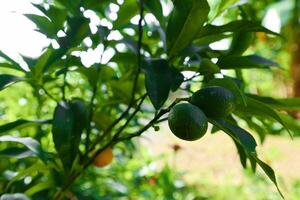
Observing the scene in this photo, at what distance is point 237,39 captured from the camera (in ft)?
2.55

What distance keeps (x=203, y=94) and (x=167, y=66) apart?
0.10m

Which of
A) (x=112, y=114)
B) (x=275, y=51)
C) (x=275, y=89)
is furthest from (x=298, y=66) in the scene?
(x=112, y=114)

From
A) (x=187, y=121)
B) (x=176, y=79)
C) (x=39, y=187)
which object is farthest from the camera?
(x=39, y=187)

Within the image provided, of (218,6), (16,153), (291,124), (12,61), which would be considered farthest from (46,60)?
(291,124)

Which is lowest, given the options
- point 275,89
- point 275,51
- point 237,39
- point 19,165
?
point 275,89

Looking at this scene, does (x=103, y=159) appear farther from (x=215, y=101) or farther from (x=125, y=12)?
(x=215, y=101)

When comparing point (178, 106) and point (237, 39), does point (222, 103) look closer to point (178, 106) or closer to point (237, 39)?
point (178, 106)

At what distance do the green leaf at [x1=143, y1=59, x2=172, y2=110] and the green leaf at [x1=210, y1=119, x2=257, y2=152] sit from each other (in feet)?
0.22

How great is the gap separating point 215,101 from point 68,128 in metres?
0.24

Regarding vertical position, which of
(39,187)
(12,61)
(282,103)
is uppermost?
(12,61)

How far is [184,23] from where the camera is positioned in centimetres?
66

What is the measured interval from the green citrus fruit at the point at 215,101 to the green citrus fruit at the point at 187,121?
0.6 inches

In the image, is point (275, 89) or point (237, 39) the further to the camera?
point (275, 89)

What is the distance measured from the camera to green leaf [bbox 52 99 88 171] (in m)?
0.69
